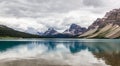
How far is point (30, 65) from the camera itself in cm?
3177

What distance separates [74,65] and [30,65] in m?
6.50

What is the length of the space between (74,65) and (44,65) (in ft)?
14.6

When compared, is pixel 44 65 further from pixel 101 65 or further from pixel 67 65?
pixel 101 65

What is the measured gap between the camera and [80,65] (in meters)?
33.2

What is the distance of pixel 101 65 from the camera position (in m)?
33.6

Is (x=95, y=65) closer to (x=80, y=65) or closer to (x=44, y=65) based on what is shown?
(x=80, y=65)

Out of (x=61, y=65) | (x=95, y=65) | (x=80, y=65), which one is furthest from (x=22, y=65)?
(x=95, y=65)

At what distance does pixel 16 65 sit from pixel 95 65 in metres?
11.8

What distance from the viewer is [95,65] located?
110 ft

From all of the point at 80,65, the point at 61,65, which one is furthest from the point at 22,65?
the point at 80,65

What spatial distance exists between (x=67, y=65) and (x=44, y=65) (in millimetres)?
3420

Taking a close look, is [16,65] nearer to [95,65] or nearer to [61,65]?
[61,65]

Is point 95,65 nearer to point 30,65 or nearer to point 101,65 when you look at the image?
point 101,65

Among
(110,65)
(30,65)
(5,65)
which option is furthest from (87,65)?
(5,65)
